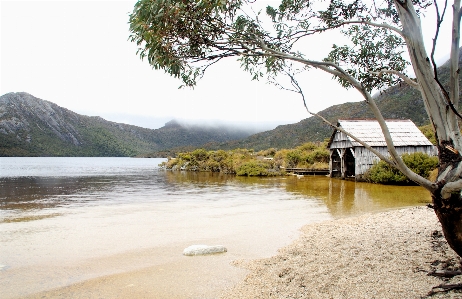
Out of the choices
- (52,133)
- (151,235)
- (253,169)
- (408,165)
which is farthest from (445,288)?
(52,133)

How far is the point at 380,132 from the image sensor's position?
100.0 ft

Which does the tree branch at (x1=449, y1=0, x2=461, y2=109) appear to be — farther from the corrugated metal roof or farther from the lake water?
the corrugated metal roof

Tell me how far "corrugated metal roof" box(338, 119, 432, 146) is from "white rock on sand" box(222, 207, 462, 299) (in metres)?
21.2

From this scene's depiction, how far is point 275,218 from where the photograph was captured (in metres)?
13.6

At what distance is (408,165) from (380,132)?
5794mm

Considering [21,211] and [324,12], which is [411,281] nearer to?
[324,12]

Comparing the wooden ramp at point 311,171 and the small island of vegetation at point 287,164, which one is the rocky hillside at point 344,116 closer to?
the small island of vegetation at point 287,164

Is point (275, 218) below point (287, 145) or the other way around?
below

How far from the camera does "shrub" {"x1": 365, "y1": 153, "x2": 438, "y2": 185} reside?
25.2m

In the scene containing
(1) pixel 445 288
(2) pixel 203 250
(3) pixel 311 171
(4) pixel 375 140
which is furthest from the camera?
(3) pixel 311 171

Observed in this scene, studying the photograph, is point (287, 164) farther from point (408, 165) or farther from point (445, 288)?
point (445, 288)

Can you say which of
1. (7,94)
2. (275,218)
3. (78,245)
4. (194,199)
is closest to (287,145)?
(194,199)

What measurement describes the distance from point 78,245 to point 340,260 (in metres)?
7.21

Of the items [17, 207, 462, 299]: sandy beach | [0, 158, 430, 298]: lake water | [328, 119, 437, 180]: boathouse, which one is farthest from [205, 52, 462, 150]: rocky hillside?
[17, 207, 462, 299]: sandy beach
